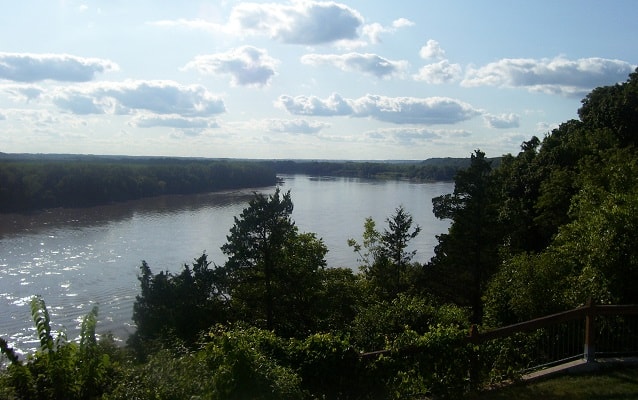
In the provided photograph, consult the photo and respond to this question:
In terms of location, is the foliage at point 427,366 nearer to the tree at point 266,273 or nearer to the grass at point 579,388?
the grass at point 579,388

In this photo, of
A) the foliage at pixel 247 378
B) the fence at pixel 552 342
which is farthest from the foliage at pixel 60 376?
the fence at pixel 552 342

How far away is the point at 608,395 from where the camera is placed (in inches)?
276

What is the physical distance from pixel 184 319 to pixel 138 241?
97.0 feet

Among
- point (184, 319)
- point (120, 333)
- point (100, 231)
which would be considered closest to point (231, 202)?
point (100, 231)

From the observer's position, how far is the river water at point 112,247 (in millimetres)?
29328

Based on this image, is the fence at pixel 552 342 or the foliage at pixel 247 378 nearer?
the foliage at pixel 247 378

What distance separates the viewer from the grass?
23.1ft

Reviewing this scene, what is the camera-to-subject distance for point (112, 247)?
148 ft

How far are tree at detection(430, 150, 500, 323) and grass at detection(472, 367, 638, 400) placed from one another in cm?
1710

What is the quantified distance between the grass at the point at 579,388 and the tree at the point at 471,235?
17.1 meters

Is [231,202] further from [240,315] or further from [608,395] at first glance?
[608,395]

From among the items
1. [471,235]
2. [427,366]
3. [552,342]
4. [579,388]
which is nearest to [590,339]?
[552,342]

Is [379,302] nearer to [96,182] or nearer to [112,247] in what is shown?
A: [112,247]

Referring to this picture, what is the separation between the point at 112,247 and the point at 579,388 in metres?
43.0
